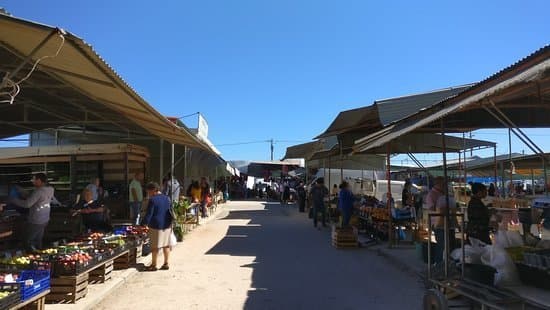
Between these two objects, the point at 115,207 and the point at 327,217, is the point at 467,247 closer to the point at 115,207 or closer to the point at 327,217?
the point at 115,207

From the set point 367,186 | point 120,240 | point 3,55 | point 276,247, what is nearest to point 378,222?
point 276,247

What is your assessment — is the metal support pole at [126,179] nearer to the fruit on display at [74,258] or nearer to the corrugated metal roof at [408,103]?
the corrugated metal roof at [408,103]

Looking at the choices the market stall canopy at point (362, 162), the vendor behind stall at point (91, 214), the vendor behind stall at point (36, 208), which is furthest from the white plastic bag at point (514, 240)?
the market stall canopy at point (362, 162)

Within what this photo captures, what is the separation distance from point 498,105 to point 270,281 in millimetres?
4516

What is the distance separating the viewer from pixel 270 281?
8.95 m

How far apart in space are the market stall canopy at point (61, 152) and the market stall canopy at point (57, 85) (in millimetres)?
738

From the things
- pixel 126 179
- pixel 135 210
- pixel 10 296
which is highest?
pixel 126 179

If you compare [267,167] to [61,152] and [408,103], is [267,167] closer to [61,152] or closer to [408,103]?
[61,152]

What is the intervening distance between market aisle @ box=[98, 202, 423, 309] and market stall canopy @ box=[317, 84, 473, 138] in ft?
10.9

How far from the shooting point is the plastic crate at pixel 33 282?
5609mm

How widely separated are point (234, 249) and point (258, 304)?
572cm

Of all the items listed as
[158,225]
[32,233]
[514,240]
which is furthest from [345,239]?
[32,233]

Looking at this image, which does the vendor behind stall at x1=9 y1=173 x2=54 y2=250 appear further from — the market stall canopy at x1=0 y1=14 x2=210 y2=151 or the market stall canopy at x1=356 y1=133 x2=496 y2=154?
the market stall canopy at x1=356 y1=133 x2=496 y2=154

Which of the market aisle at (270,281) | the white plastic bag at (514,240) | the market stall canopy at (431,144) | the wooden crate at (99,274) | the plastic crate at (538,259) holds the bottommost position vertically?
the market aisle at (270,281)
